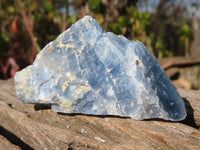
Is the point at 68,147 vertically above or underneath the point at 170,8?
underneath

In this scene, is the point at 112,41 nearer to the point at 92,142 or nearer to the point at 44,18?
the point at 92,142

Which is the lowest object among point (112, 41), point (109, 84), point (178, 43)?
point (178, 43)

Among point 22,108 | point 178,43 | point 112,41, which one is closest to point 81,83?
point 112,41

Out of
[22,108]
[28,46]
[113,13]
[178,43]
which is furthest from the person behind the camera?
[178,43]

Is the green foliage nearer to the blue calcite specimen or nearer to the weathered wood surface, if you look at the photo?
the blue calcite specimen

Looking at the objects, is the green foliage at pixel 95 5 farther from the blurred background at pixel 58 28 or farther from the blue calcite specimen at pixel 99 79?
Answer: the blue calcite specimen at pixel 99 79

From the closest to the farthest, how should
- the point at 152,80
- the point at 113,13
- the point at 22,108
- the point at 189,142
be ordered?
the point at 189,142
the point at 152,80
the point at 22,108
the point at 113,13

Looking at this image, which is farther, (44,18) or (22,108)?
(44,18)
